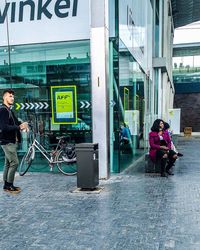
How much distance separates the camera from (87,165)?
20.2 feet

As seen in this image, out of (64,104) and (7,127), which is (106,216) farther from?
(64,104)

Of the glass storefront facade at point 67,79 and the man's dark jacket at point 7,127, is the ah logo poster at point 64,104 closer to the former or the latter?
the glass storefront facade at point 67,79

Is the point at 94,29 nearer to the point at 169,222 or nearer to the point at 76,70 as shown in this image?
the point at 76,70

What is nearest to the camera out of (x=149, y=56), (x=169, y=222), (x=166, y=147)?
(x=169, y=222)

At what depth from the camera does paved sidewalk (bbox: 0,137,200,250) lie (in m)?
3.85

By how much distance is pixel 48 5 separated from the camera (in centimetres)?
798

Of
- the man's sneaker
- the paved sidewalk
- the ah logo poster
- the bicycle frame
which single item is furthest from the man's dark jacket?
the ah logo poster

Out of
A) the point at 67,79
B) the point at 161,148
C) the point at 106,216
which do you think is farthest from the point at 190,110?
the point at 106,216

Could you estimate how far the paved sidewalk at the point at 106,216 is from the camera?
3.85 meters

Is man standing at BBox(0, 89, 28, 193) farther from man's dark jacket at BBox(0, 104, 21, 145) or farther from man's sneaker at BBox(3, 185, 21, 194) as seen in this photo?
man's sneaker at BBox(3, 185, 21, 194)

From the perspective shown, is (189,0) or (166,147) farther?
(189,0)

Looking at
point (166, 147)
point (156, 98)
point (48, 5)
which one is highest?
point (48, 5)

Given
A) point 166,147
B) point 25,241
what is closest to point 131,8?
point 166,147

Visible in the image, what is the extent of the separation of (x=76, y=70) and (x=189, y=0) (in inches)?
884
